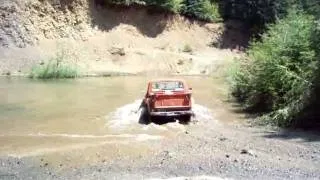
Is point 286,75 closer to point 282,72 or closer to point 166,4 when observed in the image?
point 282,72

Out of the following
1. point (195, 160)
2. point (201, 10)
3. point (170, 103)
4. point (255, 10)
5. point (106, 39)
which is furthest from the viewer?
point (201, 10)

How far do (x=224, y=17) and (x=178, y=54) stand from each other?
9781mm

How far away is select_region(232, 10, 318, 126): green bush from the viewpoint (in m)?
21.8

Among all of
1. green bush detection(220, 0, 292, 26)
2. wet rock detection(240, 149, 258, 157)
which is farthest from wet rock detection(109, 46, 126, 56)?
wet rock detection(240, 149, 258, 157)

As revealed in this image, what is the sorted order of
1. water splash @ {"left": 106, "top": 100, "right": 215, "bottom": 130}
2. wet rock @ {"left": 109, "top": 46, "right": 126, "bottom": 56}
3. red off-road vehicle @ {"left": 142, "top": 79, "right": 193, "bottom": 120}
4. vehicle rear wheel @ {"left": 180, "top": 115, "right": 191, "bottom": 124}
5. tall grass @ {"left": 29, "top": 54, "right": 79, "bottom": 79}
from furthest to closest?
wet rock @ {"left": 109, "top": 46, "right": 126, "bottom": 56} < tall grass @ {"left": 29, "top": 54, "right": 79, "bottom": 79} < vehicle rear wheel @ {"left": 180, "top": 115, "right": 191, "bottom": 124} < red off-road vehicle @ {"left": 142, "top": 79, "right": 193, "bottom": 120} < water splash @ {"left": 106, "top": 100, "right": 215, "bottom": 130}

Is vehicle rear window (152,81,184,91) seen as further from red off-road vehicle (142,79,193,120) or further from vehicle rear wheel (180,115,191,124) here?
vehicle rear wheel (180,115,191,124)

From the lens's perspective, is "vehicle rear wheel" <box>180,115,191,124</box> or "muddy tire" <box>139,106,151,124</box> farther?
"muddy tire" <box>139,106,151,124</box>

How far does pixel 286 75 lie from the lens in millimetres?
23125

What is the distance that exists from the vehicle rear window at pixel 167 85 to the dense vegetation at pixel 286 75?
11.4ft

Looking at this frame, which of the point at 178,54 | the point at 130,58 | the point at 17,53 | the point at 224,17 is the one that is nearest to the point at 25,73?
the point at 17,53

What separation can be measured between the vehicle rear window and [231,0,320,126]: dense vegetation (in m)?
3.49

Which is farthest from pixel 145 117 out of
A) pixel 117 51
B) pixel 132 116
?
pixel 117 51

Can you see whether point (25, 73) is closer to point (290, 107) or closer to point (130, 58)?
point (130, 58)

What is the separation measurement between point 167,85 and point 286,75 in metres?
4.80
